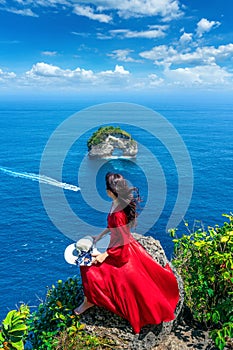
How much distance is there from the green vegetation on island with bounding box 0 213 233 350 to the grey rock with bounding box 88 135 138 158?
7861cm

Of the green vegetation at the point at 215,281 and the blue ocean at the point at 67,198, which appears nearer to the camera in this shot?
the green vegetation at the point at 215,281

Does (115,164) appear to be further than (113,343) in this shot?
Yes

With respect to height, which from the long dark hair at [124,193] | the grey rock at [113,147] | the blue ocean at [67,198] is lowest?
the blue ocean at [67,198]

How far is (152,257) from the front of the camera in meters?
7.98

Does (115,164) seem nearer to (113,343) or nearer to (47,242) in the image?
(47,242)

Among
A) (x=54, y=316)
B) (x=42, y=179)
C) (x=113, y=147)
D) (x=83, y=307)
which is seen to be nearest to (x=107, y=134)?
(x=113, y=147)

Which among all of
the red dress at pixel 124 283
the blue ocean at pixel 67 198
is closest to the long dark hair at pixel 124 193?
the red dress at pixel 124 283

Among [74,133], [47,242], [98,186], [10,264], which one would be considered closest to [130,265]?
[10,264]

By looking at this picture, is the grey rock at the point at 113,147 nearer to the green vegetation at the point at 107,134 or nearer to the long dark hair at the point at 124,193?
the green vegetation at the point at 107,134

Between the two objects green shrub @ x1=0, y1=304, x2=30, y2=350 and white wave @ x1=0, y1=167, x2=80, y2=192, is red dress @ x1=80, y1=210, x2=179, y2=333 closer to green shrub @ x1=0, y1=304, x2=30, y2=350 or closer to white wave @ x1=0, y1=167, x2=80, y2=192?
green shrub @ x1=0, y1=304, x2=30, y2=350

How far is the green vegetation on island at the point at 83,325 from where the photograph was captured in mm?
7012

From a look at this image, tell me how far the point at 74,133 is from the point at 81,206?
58831 mm

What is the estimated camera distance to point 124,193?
684 centimetres

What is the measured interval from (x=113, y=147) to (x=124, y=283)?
3256 inches
